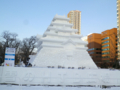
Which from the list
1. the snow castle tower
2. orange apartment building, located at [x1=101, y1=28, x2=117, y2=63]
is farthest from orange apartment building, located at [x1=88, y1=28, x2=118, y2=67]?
the snow castle tower

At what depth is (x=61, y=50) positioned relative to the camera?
24.6 meters

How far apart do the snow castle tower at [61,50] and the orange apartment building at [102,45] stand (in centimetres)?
3532

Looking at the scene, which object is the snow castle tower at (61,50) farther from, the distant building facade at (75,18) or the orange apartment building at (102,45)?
the distant building facade at (75,18)

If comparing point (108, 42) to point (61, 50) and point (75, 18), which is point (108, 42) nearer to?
point (61, 50)

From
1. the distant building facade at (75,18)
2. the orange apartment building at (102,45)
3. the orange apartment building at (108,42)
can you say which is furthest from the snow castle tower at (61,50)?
the distant building facade at (75,18)

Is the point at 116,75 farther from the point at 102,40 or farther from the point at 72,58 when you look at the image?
the point at 102,40

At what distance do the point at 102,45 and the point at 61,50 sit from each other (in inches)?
1819

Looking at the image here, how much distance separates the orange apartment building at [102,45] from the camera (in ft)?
192

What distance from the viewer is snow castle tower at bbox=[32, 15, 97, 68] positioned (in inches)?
914

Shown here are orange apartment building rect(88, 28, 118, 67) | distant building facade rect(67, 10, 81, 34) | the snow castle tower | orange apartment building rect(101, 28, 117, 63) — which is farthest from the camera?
distant building facade rect(67, 10, 81, 34)

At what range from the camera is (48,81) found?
48.6 ft

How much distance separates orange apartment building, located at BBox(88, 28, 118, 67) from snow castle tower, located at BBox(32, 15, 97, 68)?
35.3 metres

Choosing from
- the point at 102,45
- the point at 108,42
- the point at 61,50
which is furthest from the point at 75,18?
the point at 61,50

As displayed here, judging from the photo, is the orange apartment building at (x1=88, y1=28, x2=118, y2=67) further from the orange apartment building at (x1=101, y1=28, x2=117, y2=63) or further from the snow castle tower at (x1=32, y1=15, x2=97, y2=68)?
the snow castle tower at (x1=32, y1=15, x2=97, y2=68)
